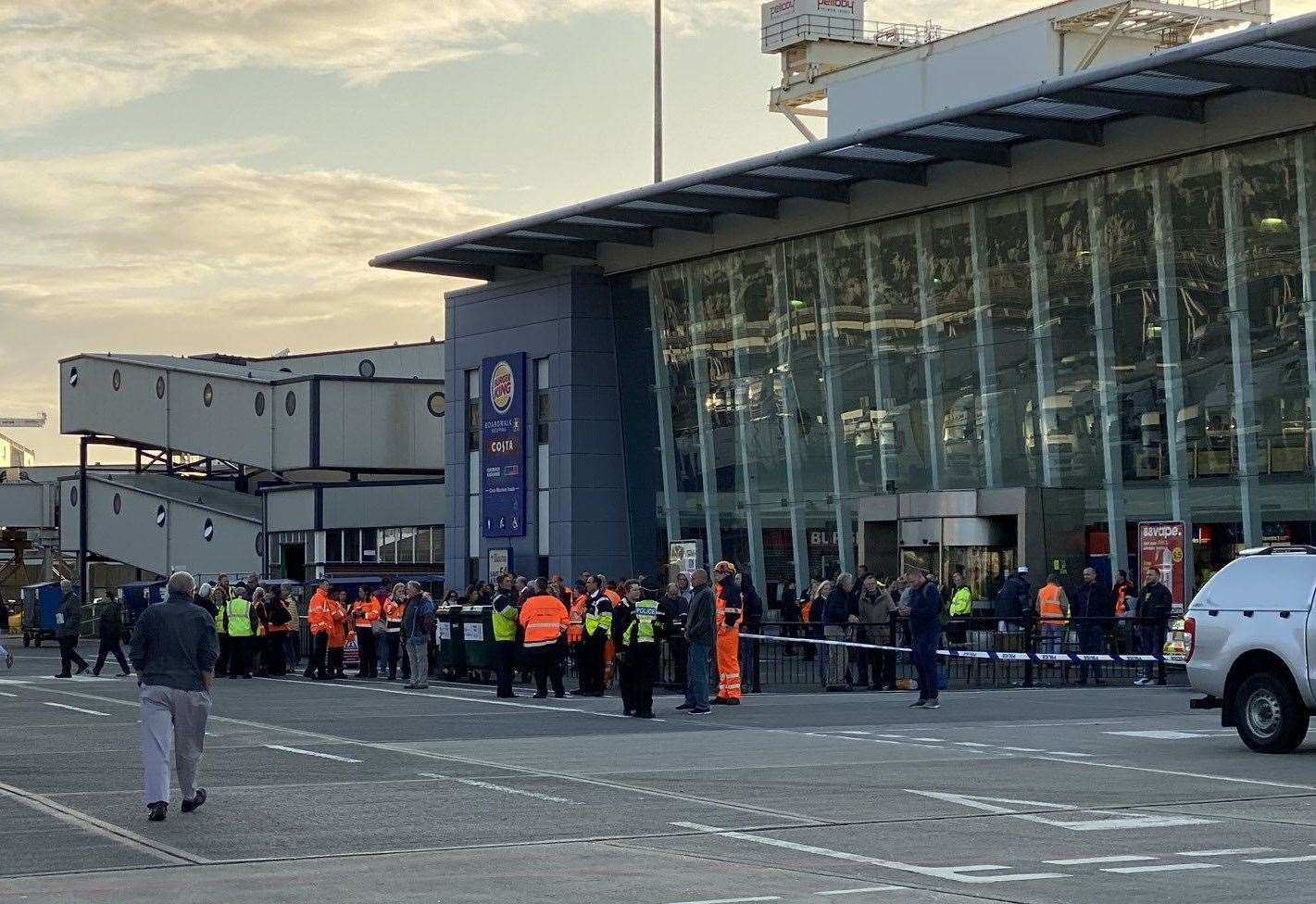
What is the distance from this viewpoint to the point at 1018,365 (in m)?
38.4

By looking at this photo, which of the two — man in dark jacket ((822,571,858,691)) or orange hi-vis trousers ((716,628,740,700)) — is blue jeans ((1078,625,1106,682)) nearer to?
man in dark jacket ((822,571,858,691))

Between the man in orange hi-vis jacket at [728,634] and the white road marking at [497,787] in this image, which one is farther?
the man in orange hi-vis jacket at [728,634]

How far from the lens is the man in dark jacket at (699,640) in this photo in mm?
23984

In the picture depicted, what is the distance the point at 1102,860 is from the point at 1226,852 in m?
0.80

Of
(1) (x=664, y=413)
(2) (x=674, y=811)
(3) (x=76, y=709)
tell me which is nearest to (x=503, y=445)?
(1) (x=664, y=413)

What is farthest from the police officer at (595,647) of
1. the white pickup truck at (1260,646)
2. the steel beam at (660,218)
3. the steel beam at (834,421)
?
the steel beam at (660,218)

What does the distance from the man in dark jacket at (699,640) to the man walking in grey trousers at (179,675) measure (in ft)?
33.8

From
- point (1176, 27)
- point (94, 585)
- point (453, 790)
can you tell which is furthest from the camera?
point (94, 585)

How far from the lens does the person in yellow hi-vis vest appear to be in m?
30.3

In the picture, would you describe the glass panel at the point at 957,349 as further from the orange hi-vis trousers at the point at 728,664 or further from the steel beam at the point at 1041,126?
the orange hi-vis trousers at the point at 728,664

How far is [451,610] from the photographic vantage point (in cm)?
3212

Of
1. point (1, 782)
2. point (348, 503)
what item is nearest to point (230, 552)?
point (348, 503)

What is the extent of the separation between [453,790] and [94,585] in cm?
7315

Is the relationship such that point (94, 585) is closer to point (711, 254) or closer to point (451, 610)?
point (711, 254)
